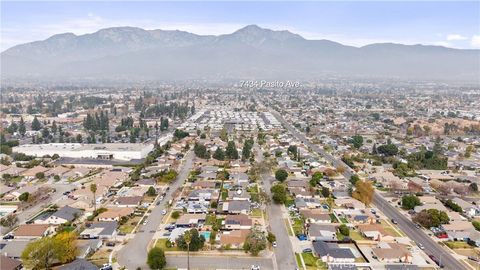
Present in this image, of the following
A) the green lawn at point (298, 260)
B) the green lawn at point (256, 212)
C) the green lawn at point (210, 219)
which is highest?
the green lawn at point (210, 219)

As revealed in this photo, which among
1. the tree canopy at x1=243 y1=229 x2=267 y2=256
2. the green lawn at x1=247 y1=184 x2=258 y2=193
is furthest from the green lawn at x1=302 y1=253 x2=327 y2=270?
the green lawn at x1=247 y1=184 x2=258 y2=193

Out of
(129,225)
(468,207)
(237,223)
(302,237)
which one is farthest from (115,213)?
(468,207)

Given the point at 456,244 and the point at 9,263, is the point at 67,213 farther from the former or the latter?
the point at 456,244

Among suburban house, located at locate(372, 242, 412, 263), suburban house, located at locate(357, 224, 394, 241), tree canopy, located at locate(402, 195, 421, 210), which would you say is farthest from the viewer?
tree canopy, located at locate(402, 195, 421, 210)

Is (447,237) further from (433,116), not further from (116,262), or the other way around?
(433,116)

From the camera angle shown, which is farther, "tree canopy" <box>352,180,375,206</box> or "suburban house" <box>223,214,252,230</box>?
"tree canopy" <box>352,180,375,206</box>

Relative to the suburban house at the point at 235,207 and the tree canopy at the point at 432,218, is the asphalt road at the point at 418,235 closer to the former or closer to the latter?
the tree canopy at the point at 432,218

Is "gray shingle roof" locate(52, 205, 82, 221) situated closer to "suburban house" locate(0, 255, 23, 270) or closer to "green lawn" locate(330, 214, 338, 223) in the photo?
"suburban house" locate(0, 255, 23, 270)

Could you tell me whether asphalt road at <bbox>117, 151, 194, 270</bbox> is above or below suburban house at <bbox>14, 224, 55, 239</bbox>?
below

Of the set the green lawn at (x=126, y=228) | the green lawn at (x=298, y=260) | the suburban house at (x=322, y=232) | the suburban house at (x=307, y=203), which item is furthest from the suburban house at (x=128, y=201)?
the green lawn at (x=298, y=260)

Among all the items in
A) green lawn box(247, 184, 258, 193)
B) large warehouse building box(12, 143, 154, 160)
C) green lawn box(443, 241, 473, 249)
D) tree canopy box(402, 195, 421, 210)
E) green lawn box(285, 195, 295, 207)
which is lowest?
green lawn box(443, 241, 473, 249)
